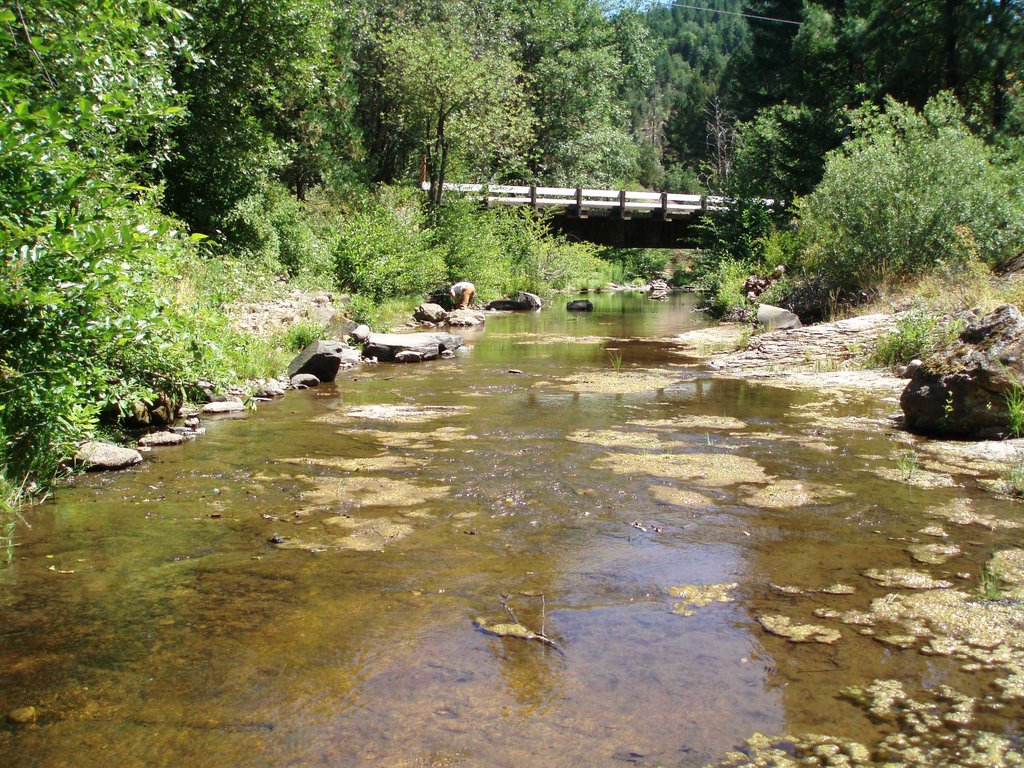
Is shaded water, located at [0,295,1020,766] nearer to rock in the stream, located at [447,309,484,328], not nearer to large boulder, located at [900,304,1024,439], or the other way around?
large boulder, located at [900,304,1024,439]

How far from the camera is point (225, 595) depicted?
5211 mm

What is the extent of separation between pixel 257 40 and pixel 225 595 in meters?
16.6

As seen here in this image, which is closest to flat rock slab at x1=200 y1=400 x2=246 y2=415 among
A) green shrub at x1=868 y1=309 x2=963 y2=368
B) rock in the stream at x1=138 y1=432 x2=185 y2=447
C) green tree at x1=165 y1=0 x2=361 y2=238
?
rock in the stream at x1=138 y1=432 x2=185 y2=447

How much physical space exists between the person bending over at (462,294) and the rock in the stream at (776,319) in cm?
930

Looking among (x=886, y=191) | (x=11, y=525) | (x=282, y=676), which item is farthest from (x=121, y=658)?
(x=886, y=191)

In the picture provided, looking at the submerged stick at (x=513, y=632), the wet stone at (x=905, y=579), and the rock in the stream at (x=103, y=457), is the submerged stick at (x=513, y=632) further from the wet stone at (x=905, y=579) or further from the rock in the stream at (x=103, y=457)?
the rock in the stream at (x=103, y=457)

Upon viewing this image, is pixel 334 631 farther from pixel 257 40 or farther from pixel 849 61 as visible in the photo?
pixel 849 61

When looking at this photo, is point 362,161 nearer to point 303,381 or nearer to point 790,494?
point 303,381

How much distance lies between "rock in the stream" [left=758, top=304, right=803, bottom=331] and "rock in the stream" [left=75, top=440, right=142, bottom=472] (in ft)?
39.9

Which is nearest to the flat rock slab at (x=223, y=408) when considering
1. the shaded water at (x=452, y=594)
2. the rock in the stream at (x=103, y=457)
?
the shaded water at (x=452, y=594)

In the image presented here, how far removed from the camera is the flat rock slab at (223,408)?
34.7 ft

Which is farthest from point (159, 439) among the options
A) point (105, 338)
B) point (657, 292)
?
point (657, 292)

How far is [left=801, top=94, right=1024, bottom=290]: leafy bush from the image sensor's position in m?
16.4

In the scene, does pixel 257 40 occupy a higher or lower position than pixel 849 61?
lower
